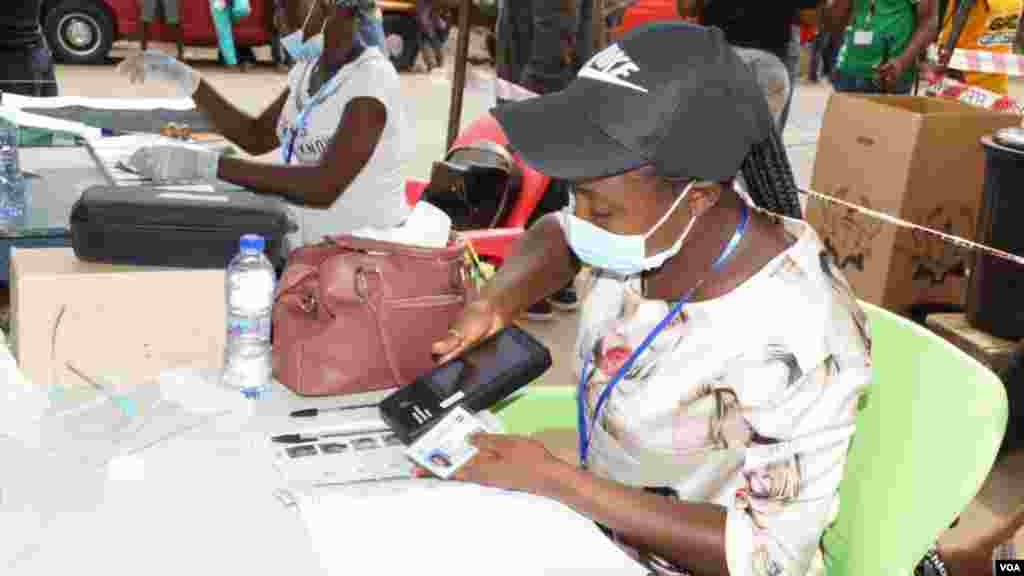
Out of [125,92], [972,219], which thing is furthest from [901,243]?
[125,92]

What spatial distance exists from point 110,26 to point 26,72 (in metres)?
5.94

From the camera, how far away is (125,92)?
Result: 8281mm

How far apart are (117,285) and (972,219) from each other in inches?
144

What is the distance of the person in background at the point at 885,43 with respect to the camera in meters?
5.54

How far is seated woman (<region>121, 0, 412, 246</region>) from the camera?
112 inches

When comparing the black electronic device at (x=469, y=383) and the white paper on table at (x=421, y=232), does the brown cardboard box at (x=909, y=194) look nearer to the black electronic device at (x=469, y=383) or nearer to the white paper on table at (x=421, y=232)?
the white paper on table at (x=421, y=232)

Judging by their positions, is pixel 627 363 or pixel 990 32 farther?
pixel 990 32

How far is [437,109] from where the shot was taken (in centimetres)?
898

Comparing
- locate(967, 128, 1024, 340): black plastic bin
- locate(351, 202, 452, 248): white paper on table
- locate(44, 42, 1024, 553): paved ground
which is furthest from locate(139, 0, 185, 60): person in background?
locate(351, 202, 452, 248): white paper on table

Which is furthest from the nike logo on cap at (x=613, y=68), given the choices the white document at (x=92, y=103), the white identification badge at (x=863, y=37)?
the white identification badge at (x=863, y=37)

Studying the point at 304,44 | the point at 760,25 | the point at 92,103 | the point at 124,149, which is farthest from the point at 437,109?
the point at 304,44

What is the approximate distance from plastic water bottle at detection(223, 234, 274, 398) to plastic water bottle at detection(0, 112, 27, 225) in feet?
3.48

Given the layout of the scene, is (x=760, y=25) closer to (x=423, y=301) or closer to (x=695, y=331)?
(x=423, y=301)

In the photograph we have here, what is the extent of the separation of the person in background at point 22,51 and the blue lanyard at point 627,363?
313cm
